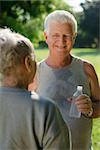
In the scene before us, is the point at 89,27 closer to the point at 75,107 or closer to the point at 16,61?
the point at 75,107

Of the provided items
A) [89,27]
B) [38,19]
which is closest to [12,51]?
[89,27]

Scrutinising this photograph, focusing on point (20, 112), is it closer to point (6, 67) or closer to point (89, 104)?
point (6, 67)

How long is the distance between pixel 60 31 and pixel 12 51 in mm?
853

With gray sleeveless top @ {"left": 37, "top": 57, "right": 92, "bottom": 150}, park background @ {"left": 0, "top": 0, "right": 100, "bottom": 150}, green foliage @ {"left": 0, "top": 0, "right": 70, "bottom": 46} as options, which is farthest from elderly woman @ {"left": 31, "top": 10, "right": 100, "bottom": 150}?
green foliage @ {"left": 0, "top": 0, "right": 70, "bottom": 46}

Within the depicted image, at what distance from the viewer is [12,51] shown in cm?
165

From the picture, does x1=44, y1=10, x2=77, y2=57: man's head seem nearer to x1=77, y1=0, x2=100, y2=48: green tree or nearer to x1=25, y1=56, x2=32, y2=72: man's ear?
x1=25, y1=56, x2=32, y2=72: man's ear

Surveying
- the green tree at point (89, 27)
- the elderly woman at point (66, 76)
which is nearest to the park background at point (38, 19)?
the green tree at point (89, 27)

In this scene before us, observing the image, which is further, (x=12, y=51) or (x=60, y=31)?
(x=60, y=31)

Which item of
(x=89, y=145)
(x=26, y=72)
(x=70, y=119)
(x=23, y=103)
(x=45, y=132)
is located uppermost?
(x=26, y=72)

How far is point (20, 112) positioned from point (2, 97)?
94mm

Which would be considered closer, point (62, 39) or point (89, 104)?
point (89, 104)

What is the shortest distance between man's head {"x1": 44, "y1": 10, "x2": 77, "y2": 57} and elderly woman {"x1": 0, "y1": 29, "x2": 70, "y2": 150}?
78cm

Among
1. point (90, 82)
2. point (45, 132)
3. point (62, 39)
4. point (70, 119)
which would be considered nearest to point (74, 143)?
point (70, 119)

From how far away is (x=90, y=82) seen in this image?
2.53 meters
